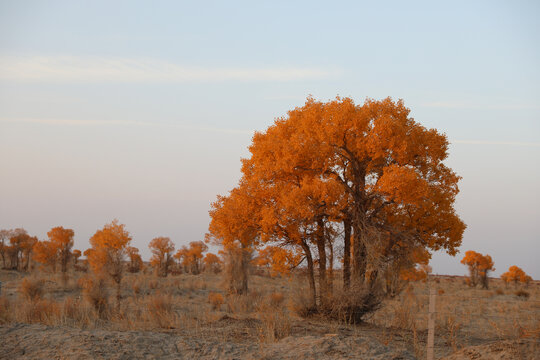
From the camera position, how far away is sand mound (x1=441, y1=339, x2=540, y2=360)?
8.15 metres

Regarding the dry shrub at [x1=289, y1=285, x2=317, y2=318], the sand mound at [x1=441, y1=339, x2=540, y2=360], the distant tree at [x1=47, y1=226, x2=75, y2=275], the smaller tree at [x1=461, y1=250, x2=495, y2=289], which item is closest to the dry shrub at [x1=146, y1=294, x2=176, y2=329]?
the dry shrub at [x1=289, y1=285, x2=317, y2=318]

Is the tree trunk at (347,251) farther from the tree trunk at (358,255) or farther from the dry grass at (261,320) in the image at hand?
the dry grass at (261,320)

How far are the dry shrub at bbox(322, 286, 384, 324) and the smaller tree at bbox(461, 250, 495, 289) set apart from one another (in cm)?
3473

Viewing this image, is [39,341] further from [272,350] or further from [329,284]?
[329,284]

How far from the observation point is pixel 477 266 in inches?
1811

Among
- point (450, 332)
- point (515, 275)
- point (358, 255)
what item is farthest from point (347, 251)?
point (515, 275)

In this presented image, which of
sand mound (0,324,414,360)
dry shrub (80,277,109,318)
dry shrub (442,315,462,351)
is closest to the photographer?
sand mound (0,324,414,360)

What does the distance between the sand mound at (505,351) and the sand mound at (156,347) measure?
1.20 m

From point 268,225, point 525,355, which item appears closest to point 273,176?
point 268,225

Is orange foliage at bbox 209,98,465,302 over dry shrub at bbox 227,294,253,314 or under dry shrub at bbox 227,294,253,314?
over

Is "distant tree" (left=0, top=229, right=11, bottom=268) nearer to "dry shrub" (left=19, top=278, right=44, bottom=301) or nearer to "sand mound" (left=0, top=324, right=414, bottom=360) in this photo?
"dry shrub" (left=19, top=278, right=44, bottom=301)

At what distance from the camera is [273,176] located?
55.3 ft

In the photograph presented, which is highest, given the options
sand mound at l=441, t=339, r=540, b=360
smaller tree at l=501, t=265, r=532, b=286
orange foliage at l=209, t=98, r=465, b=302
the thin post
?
orange foliage at l=209, t=98, r=465, b=302

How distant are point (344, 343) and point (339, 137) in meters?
7.69
